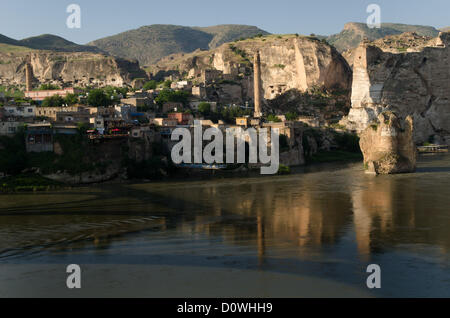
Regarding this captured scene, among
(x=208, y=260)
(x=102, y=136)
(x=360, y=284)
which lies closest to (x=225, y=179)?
(x=102, y=136)

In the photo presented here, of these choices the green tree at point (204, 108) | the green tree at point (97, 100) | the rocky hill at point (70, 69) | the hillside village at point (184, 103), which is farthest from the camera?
the rocky hill at point (70, 69)

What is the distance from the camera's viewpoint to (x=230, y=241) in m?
18.8

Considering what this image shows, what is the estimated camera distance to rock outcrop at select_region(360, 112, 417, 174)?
4069cm

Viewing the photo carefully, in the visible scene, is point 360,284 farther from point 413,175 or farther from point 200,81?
point 200,81

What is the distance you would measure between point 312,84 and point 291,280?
236 feet

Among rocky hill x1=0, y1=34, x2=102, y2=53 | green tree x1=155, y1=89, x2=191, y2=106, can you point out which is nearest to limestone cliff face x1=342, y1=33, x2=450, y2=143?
green tree x1=155, y1=89, x2=191, y2=106

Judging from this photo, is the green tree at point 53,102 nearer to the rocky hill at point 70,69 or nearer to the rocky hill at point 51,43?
the rocky hill at point 70,69

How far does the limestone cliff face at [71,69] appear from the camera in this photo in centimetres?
9306

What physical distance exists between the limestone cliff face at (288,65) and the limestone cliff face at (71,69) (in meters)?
12.6

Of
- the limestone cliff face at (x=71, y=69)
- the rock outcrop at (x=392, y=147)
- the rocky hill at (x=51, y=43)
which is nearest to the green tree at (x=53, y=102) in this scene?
the limestone cliff face at (x=71, y=69)

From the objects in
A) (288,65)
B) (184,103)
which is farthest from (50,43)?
(184,103)

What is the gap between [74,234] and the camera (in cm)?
2077

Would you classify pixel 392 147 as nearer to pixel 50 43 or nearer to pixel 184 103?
pixel 184 103

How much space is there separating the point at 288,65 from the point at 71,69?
4078 centimetres
